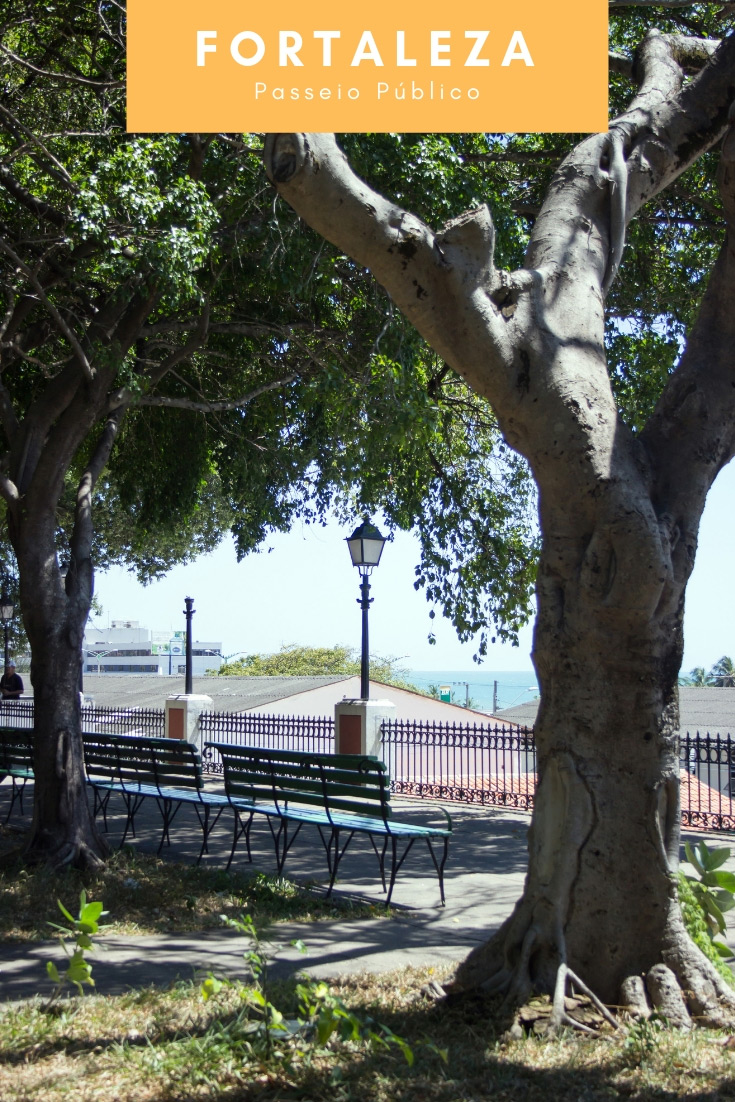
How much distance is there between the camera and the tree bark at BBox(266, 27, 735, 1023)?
4.86 m

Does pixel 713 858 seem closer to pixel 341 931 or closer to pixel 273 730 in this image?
pixel 341 931

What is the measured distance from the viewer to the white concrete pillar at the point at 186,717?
21703mm

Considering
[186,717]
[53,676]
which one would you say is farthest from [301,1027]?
[186,717]

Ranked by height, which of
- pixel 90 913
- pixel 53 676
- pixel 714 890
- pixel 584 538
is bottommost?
pixel 714 890

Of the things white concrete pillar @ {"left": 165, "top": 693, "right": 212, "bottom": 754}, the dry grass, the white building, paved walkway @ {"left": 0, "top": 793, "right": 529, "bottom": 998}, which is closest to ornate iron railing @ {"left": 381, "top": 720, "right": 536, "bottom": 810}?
paved walkway @ {"left": 0, "top": 793, "right": 529, "bottom": 998}

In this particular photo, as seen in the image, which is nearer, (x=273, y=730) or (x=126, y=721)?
(x=273, y=730)

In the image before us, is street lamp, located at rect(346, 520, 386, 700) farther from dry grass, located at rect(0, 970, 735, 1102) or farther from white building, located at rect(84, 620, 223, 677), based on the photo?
white building, located at rect(84, 620, 223, 677)

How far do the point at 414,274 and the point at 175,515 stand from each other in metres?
10.5

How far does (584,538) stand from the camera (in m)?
5.07

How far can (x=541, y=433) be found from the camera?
5184 millimetres

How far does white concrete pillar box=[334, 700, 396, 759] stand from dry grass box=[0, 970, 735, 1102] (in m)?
12.0

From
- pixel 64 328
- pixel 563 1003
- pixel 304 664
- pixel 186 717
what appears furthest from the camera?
pixel 304 664

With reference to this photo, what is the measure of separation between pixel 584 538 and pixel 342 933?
3.49 metres

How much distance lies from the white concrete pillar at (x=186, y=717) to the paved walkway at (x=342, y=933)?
33.7ft
